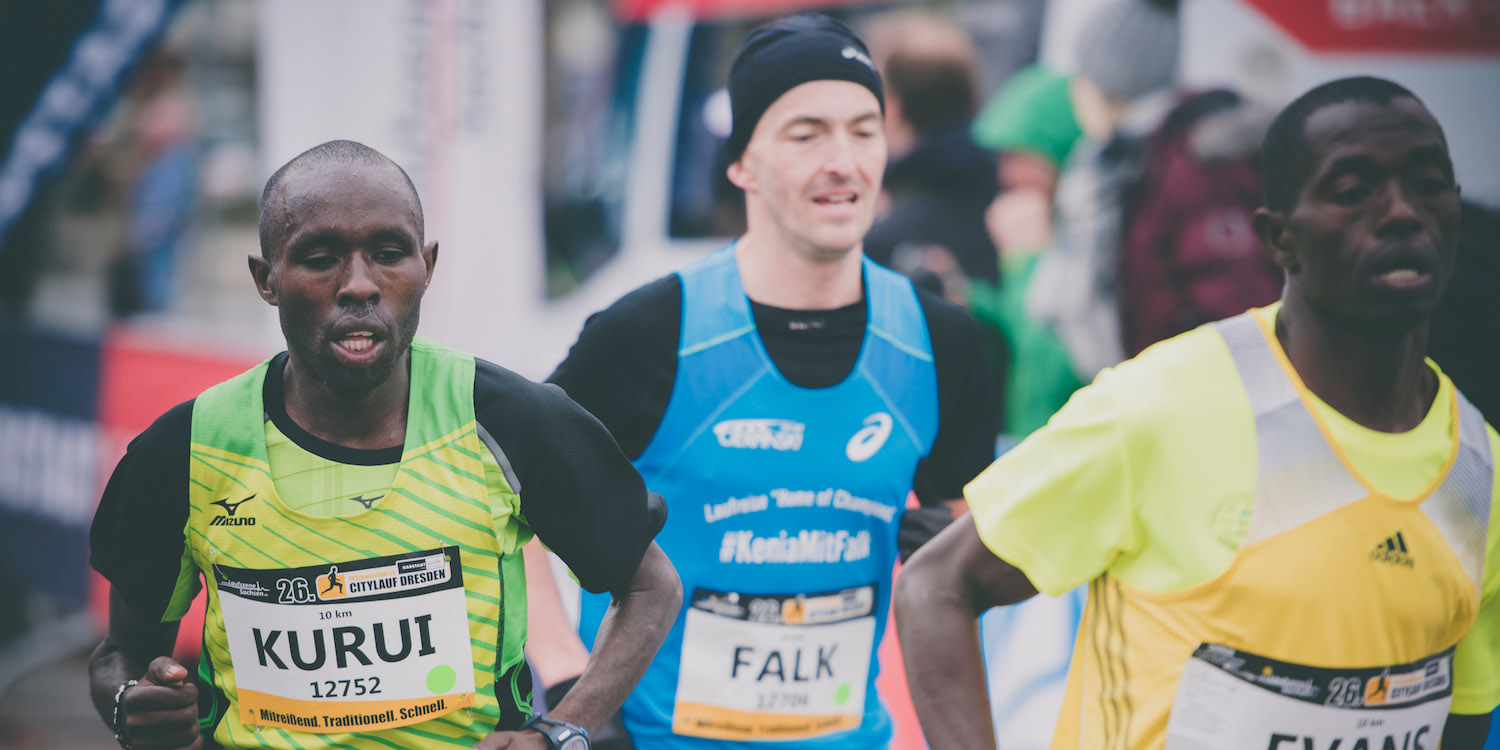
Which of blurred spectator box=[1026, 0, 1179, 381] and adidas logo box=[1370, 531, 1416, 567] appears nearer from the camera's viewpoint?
adidas logo box=[1370, 531, 1416, 567]

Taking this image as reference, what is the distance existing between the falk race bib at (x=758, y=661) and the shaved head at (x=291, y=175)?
1.22m

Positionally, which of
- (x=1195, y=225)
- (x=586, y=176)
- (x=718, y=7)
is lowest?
(x=1195, y=225)

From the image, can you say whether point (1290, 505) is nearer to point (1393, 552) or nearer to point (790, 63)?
point (1393, 552)

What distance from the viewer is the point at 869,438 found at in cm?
329

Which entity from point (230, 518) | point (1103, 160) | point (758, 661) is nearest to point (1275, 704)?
point (758, 661)

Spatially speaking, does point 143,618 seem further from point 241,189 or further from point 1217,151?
point 241,189

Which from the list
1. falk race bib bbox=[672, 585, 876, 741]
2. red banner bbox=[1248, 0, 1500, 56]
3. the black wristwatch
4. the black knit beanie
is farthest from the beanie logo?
red banner bbox=[1248, 0, 1500, 56]

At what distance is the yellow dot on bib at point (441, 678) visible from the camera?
2.50 metres

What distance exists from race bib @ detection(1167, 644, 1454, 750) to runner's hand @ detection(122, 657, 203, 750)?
158cm

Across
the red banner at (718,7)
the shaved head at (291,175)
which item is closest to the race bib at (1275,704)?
the shaved head at (291,175)

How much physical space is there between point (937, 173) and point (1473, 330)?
2744mm

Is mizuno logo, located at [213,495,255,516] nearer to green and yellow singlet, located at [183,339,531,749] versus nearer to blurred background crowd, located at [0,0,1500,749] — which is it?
green and yellow singlet, located at [183,339,531,749]

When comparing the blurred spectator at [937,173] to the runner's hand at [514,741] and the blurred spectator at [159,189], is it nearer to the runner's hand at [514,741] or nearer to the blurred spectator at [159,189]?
the runner's hand at [514,741]

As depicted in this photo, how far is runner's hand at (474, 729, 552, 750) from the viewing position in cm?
242
